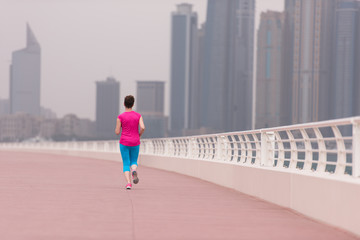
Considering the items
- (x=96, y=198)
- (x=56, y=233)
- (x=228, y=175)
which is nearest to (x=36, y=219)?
(x=56, y=233)

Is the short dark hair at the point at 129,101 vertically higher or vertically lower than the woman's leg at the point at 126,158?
higher

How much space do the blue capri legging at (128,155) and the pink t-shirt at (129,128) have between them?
6.5 inches

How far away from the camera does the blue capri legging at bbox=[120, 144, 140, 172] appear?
15398mm

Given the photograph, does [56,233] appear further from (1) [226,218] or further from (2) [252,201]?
(2) [252,201]

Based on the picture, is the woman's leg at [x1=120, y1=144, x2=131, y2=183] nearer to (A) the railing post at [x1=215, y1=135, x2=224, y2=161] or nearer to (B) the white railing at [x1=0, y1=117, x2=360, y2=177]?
(B) the white railing at [x1=0, y1=117, x2=360, y2=177]

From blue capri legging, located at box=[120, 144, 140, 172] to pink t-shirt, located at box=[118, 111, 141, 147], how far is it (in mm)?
164

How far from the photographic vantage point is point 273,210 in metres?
11.4

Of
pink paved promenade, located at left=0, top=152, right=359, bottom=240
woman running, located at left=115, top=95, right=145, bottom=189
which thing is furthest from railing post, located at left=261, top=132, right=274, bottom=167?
woman running, located at left=115, top=95, right=145, bottom=189

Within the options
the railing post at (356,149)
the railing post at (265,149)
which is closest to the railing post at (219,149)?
the railing post at (265,149)

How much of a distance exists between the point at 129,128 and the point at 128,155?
0.63 m

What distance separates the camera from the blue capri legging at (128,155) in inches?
606

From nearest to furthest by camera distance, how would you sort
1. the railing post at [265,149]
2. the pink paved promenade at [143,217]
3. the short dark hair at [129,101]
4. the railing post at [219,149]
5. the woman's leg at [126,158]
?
1. the pink paved promenade at [143,217]
2. the railing post at [265,149]
3. the short dark hair at [129,101]
4. the woman's leg at [126,158]
5. the railing post at [219,149]

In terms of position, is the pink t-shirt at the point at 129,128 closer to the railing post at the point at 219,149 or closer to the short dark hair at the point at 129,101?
the short dark hair at the point at 129,101

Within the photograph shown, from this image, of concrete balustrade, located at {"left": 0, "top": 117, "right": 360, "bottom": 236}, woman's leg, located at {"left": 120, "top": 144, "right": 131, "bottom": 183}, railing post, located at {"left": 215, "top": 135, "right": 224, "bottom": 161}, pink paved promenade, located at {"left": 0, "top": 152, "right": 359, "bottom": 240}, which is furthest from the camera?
railing post, located at {"left": 215, "top": 135, "right": 224, "bottom": 161}
